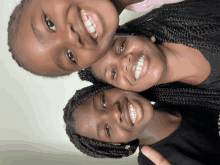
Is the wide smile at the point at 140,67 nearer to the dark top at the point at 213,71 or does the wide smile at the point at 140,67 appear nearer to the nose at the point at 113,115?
the nose at the point at 113,115

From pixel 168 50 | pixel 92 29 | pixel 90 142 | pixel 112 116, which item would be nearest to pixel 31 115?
pixel 90 142

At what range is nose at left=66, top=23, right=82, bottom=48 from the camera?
772mm

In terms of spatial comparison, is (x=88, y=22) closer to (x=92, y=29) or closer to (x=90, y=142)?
(x=92, y=29)

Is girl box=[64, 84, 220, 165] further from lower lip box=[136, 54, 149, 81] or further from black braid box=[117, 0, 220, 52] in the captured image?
black braid box=[117, 0, 220, 52]

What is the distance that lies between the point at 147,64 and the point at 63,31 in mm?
467

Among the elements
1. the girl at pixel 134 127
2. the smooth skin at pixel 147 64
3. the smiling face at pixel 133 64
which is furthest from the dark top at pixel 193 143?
the smiling face at pixel 133 64

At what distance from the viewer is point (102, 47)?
88 centimetres

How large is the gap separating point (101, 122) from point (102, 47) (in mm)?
448

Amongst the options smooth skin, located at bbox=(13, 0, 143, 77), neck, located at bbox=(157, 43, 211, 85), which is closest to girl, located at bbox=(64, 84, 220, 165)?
neck, located at bbox=(157, 43, 211, 85)

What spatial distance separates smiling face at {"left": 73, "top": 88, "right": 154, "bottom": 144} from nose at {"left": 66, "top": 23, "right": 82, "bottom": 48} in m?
0.44

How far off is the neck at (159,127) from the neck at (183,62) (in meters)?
0.27

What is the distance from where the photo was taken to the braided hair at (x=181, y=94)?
1.27m

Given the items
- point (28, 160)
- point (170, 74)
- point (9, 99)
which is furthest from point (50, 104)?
point (170, 74)

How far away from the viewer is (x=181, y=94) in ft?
4.34
